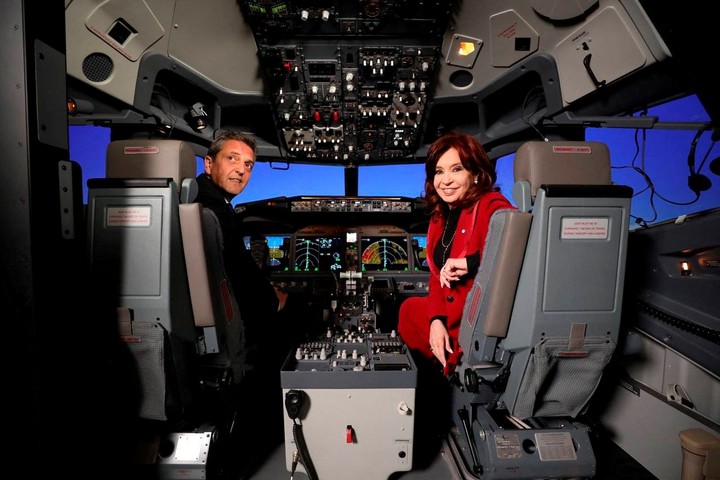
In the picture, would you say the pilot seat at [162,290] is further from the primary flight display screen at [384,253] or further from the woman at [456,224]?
the primary flight display screen at [384,253]

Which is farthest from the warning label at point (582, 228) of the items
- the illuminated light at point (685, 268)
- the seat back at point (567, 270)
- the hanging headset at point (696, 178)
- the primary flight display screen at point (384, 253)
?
the primary flight display screen at point (384, 253)

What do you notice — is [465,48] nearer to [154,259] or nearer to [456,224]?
[456,224]

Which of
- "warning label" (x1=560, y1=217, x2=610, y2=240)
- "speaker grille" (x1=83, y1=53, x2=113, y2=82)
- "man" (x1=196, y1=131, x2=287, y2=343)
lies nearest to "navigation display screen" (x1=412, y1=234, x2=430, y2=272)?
"man" (x1=196, y1=131, x2=287, y2=343)

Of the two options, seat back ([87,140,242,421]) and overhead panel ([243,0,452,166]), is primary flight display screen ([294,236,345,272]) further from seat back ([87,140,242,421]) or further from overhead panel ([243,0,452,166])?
seat back ([87,140,242,421])

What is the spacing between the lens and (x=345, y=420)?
1.28 meters

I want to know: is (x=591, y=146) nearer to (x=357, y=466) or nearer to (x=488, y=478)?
(x=488, y=478)

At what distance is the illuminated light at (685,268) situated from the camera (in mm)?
1344

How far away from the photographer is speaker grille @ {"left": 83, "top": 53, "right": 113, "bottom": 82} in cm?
195

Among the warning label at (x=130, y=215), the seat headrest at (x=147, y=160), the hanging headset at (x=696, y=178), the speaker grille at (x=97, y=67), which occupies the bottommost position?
the warning label at (x=130, y=215)

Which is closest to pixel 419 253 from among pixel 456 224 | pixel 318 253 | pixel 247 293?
pixel 318 253

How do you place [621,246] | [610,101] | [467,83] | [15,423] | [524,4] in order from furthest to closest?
[467,83]
[610,101]
[524,4]
[621,246]
[15,423]

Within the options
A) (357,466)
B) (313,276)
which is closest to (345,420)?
(357,466)

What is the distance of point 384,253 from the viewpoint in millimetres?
2910

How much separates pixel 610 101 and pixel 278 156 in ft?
9.16
